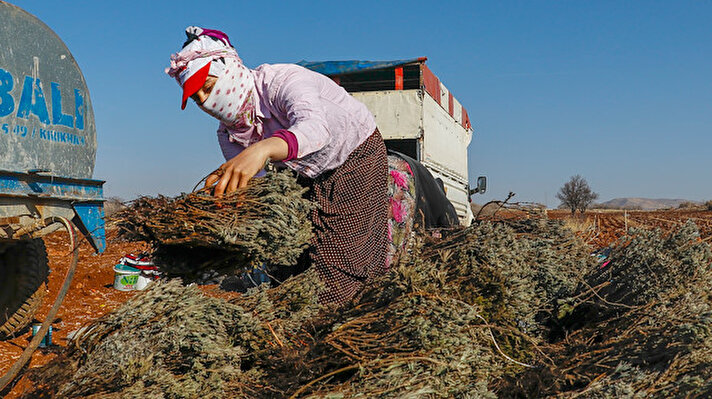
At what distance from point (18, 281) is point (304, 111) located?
440 cm

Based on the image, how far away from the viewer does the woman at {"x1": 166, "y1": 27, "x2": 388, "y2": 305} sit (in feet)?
7.73

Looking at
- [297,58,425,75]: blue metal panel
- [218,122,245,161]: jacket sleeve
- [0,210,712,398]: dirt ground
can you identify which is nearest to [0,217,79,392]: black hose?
Answer: [0,210,712,398]: dirt ground

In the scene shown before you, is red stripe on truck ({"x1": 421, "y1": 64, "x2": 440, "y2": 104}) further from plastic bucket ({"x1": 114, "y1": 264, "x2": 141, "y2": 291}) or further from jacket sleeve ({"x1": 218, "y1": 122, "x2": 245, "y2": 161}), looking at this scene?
jacket sleeve ({"x1": 218, "y1": 122, "x2": 245, "y2": 161})

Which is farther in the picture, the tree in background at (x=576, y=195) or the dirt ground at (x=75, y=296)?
the tree in background at (x=576, y=195)

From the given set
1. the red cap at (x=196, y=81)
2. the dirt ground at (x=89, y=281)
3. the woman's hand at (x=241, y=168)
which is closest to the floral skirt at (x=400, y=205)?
the dirt ground at (x=89, y=281)

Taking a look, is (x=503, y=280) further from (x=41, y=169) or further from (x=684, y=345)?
(x=41, y=169)

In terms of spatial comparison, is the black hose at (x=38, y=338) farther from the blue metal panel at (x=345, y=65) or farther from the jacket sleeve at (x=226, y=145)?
the blue metal panel at (x=345, y=65)

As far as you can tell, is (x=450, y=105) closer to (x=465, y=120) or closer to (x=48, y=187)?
(x=465, y=120)

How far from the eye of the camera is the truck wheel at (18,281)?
18.2 feet

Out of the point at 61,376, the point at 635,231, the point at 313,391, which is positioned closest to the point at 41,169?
the point at 61,376

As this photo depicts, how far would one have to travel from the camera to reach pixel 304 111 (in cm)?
239

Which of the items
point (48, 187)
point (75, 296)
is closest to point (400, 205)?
point (48, 187)

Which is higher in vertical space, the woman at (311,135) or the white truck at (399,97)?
the white truck at (399,97)

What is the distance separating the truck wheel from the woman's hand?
13.9 ft
